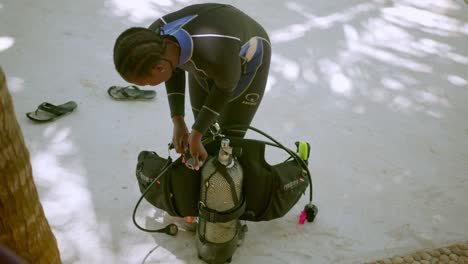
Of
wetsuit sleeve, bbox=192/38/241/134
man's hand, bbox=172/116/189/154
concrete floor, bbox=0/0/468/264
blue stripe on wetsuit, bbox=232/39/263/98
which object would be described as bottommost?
concrete floor, bbox=0/0/468/264

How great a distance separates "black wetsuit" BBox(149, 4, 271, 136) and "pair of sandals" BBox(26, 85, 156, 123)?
1.12 m

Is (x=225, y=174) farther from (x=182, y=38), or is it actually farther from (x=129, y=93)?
(x=129, y=93)

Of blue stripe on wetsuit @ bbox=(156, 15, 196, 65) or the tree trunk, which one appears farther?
blue stripe on wetsuit @ bbox=(156, 15, 196, 65)

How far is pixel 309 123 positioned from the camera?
2.91 m

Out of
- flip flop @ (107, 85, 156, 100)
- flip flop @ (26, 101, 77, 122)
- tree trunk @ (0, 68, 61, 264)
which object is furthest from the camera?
flip flop @ (107, 85, 156, 100)

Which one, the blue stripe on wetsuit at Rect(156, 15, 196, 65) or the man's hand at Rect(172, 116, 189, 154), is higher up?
the blue stripe on wetsuit at Rect(156, 15, 196, 65)

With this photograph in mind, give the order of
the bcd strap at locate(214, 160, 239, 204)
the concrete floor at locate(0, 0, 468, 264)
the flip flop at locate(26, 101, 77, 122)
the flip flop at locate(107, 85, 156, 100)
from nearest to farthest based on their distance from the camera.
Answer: the bcd strap at locate(214, 160, 239, 204) → the concrete floor at locate(0, 0, 468, 264) → the flip flop at locate(26, 101, 77, 122) → the flip flop at locate(107, 85, 156, 100)

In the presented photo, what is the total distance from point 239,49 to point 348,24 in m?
2.59

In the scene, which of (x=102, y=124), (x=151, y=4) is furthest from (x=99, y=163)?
(x=151, y=4)

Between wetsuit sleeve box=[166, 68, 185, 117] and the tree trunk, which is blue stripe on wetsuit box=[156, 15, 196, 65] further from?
the tree trunk

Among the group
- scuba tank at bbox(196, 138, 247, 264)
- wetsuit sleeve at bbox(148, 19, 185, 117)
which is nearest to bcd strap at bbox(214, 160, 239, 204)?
scuba tank at bbox(196, 138, 247, 264)

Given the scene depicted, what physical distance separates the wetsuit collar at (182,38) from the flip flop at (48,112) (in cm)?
137

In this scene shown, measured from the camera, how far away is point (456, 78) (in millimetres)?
3453

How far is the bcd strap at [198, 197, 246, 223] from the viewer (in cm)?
187
